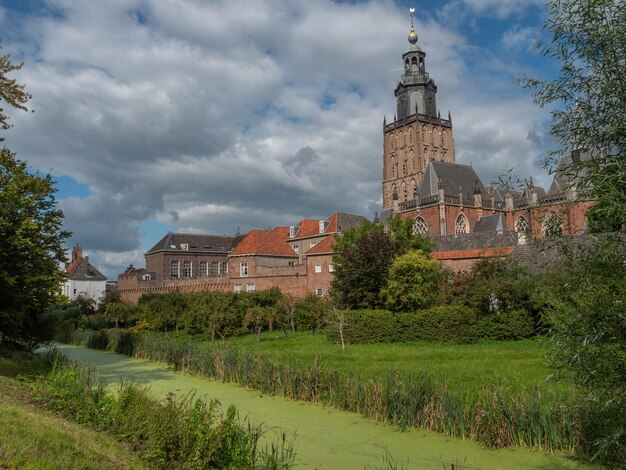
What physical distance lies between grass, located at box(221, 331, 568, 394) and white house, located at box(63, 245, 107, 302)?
46.2 meters

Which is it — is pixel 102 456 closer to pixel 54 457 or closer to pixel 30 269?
pixel 54 457

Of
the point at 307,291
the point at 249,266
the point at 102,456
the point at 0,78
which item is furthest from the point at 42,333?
the point at 249,266

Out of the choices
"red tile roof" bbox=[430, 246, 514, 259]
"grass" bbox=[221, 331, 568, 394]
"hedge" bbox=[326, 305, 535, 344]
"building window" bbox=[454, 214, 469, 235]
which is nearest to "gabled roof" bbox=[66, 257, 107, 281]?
"building window" bbox=[454, 214, 469, 235]

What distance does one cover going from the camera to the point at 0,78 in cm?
1541

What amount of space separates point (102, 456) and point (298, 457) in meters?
3.04

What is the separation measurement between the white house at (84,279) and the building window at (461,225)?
42.7 meters

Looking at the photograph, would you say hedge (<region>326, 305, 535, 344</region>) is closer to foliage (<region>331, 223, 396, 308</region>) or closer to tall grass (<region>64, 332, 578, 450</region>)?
foliage (<region>331, 223, 396, 308</region>)

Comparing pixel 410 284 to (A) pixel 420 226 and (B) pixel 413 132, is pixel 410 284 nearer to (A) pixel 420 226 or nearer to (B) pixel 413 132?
(A) pixel 420 226

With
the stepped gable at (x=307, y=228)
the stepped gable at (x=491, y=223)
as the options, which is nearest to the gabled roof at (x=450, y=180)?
the stepped gable at (x=491, y=223)

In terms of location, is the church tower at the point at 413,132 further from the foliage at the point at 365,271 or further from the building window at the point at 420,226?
the foliage at the point at 365,271

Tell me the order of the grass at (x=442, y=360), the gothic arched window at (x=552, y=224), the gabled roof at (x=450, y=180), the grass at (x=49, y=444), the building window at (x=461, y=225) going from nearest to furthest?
1. the gothic arched window at (x=552, y=224)
2. the grass at (x=49, y=444)
3. the grass at (x=442, y=360)
4. the building window at (x=461, y=225)
5. the gabled roof at (x=450, y=180)

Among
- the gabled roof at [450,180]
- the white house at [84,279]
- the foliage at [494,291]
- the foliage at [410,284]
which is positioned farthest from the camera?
the white house at [84,279]

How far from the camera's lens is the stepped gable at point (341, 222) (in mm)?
55022

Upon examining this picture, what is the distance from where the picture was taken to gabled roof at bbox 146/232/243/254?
214 feet
